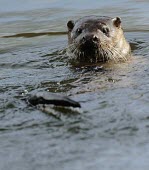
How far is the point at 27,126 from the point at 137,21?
206 inches

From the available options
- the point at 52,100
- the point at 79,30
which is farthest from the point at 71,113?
the point at 79,30

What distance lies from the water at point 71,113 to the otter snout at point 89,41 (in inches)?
12.2

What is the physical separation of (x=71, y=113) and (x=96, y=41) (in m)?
2.09

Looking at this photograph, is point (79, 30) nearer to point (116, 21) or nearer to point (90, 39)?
point (90, 39)

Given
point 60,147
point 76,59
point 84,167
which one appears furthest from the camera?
point 76,59

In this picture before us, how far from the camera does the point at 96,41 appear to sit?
6.16 metres

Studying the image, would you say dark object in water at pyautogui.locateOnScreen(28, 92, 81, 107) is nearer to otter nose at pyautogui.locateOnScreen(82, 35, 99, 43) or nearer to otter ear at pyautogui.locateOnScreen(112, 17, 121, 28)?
otter nose at pyautogui.locateOnScreen(82, 35, 99, 43)

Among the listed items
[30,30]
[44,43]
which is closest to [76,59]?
[44,43]

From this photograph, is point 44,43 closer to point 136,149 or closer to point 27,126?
point 27,126

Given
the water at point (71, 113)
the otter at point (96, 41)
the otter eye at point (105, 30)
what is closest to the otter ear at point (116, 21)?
the otter at point (96, 41)

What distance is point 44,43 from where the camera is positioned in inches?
314

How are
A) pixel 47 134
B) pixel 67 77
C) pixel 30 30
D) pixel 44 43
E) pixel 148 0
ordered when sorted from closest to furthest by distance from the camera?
pixel 47 134 < pixel 67 77 < pixel 44 43 < pixel 30 30 < pixel 148 0

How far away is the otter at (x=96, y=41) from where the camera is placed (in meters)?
6.20

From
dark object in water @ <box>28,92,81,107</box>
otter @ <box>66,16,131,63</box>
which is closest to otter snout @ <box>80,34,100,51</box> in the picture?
otter @ <box>66,16,131,63</box>
